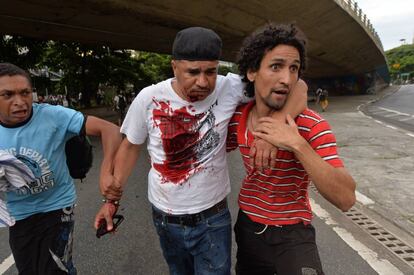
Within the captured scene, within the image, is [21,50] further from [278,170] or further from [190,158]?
[278,170]

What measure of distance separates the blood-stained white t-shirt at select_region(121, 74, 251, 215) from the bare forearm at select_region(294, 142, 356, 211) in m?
0.67

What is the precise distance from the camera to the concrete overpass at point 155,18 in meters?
12.9

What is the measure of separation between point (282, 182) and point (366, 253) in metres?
2.33

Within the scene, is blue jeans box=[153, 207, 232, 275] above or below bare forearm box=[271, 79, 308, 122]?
below

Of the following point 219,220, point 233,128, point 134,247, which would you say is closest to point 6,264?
point 134,247

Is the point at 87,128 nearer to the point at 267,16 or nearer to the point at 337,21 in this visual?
the point at 267,16

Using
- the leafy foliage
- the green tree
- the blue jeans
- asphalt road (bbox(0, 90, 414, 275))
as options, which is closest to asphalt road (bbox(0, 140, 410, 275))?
asphalt road (bbox(0, 90, 414, 275))

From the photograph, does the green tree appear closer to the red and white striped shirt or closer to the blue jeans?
the blue jeans

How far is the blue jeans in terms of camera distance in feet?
7.26

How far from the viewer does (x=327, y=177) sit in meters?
1.70

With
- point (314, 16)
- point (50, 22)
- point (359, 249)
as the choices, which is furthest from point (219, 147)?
point (314, 16)

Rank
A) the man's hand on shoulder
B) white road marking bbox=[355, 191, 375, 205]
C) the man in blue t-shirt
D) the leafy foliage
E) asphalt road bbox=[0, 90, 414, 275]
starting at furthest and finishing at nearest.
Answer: the leafy foliage
white road marking bbox=[355, 191, 375, 205]
asphalt road bbox=[0, 90, 414, 275]
the man in blue t-shirt
the man's hand on shoulder

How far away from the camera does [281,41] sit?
204 centimetres

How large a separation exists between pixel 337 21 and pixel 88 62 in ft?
57.9
